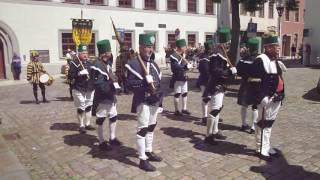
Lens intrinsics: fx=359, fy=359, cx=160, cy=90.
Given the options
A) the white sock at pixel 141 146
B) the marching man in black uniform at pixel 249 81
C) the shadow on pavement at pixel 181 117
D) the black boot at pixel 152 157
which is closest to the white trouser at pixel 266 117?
the marching man in black uniform at pixel 249 81

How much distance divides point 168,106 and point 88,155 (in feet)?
17.2

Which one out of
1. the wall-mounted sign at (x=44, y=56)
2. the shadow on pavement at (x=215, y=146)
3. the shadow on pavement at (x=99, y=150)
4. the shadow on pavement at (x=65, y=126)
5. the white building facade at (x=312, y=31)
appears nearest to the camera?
the shadow on pavement at (x=99, y=150)

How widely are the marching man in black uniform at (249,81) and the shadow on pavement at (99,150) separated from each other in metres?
2.53

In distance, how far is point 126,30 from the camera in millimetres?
27594

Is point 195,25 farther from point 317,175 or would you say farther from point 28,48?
point 317,175

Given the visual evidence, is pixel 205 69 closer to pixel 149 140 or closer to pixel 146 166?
pixel 149 140

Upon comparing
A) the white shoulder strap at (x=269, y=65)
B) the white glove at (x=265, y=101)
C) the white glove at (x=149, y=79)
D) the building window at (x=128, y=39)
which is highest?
the building window at (x=128, y=39)

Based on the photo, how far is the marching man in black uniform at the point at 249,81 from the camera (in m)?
6.82

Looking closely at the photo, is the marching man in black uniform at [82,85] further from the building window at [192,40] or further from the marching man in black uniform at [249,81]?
the building window at [192,40]

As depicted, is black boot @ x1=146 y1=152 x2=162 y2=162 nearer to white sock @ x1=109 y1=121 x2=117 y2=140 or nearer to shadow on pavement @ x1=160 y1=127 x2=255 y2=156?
shadow on pavement @ x1=160 y1=127 x2=255 y2=156

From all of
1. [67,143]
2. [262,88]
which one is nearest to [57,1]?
[67,143]

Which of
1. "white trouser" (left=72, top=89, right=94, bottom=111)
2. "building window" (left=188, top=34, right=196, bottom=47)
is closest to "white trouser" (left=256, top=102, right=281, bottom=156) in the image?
"white trouser" (left=72, top=89, right=94, bottom=111)

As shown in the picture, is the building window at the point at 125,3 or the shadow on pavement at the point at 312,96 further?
the building window at the point at 125,3

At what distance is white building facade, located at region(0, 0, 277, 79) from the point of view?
2233 cm
